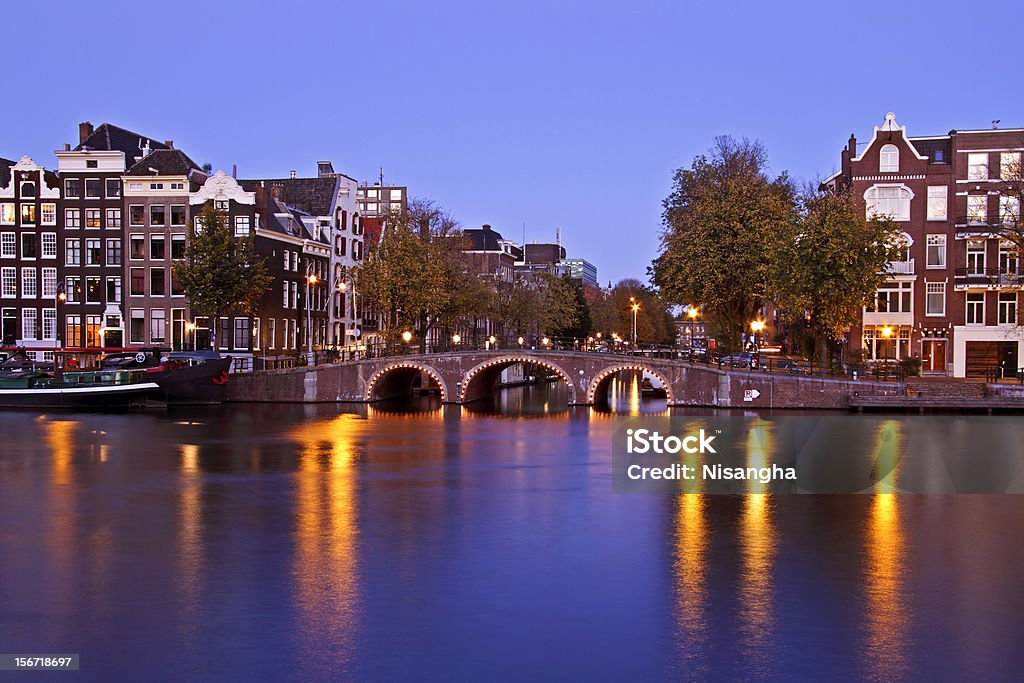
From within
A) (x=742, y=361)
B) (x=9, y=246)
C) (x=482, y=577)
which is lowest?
(x=482, y=577)

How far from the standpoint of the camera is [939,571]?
23.1 metres

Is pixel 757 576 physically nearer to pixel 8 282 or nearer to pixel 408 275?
pixel 408 275

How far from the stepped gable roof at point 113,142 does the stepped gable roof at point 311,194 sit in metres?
12.0

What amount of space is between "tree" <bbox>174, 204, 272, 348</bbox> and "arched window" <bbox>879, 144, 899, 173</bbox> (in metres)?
46.1

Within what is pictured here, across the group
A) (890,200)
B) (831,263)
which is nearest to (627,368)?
(831,263)

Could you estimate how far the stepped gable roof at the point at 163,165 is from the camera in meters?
78.9

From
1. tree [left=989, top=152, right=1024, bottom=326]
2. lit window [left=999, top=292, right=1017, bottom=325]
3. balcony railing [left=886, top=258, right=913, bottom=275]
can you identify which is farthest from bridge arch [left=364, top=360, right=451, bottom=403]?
lit window [left=999, top=292, right=1017, bottom=325]

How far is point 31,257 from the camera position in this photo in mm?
80438

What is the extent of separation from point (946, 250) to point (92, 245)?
64959 millimetres

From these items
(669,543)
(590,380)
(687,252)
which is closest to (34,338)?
(590,380)

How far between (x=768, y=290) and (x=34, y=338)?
5650 centimetres

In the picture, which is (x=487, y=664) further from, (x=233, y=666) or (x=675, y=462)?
(x=675, y=462)

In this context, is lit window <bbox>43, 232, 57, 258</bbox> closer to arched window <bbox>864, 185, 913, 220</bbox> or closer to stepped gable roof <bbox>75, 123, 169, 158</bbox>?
stepped gable roof <bbox>75, 123, 169, 158</bbox>

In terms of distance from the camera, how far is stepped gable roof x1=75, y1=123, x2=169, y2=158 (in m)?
81.1
